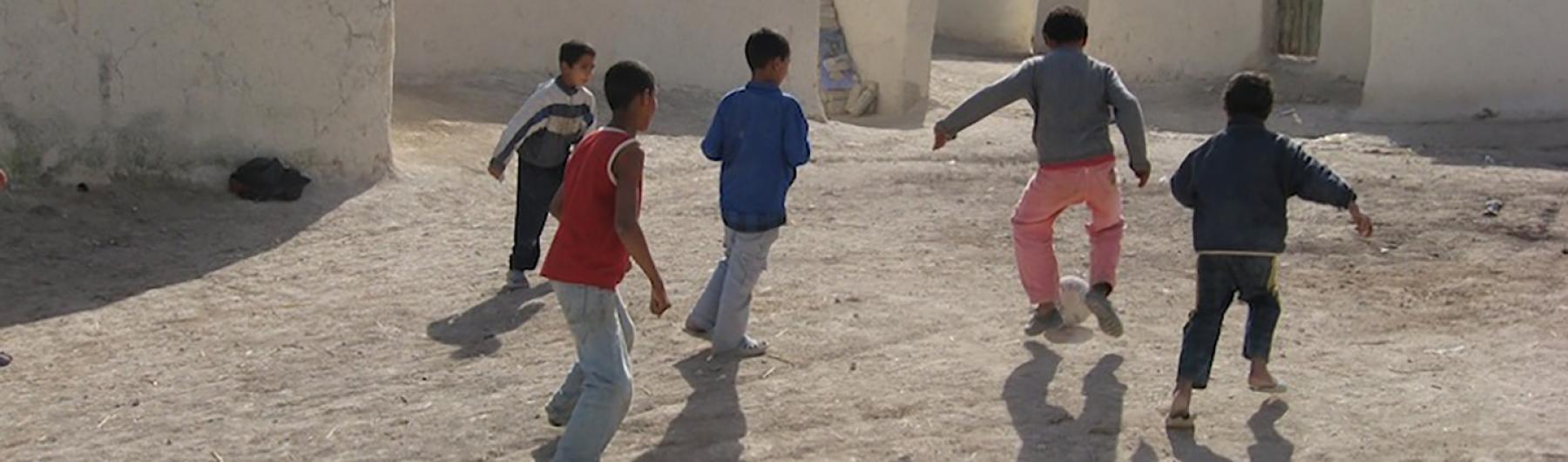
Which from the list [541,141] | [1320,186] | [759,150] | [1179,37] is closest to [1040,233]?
[759,150]

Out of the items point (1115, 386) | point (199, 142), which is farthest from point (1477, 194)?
point (199, 142)

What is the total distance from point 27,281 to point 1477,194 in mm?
6808

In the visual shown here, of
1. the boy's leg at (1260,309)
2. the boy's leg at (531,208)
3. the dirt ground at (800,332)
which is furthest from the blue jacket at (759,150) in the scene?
the boy's leg at (531,208)

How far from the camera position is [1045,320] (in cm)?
648

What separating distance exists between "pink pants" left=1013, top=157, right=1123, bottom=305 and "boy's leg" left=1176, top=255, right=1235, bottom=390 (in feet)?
2.74

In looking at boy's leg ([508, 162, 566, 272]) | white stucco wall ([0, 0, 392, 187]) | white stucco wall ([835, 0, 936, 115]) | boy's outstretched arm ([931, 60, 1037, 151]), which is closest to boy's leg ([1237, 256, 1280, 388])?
boy's outstretched arm ([931, 60, 1037, 151])

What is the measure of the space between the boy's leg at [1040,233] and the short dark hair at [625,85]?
1.85 m

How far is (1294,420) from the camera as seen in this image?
558cm

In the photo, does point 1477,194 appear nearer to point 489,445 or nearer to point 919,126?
point 489,445

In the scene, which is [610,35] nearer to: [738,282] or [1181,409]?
[738,282]

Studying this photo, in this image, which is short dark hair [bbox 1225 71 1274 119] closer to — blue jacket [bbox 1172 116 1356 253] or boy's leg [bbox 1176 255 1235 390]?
blue jacket [bbox 1172 116 1356 253]

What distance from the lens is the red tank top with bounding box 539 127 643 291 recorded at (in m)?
4.96

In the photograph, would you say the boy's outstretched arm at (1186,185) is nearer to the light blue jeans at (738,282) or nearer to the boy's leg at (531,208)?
the light blue jeans at (738,282)

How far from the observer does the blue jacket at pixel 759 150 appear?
20.2ft
